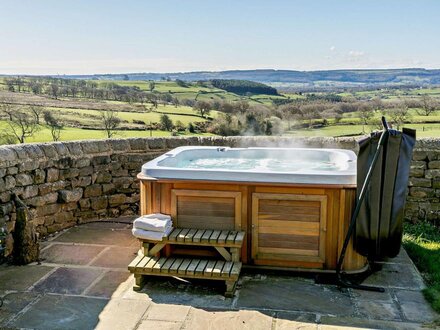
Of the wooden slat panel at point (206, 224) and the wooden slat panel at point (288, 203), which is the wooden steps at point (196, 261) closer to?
the wooden slat panel at point (206, 224)

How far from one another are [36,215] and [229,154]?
228cm

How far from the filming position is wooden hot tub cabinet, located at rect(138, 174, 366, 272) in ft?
12.3

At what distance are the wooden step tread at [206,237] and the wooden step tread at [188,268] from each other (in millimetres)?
156

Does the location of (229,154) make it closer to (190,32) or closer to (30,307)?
(30,307)

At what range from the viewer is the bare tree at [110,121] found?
7.72 m

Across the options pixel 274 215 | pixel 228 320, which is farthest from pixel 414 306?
pixel 228 320

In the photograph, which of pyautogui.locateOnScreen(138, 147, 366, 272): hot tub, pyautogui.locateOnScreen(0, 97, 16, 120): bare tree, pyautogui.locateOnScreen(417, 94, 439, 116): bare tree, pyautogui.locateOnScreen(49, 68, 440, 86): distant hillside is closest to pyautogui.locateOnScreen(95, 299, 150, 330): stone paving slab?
pyautogui.locateOnScreen(138, 147, 366, 272): hot tub

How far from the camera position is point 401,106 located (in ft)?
25.3

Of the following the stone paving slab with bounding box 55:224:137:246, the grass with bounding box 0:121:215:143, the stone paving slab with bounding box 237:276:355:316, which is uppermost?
the grass with bounding box 0:121:215:143

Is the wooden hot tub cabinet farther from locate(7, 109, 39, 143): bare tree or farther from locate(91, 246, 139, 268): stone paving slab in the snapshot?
locate(7, 109, 39, 143): bare tree

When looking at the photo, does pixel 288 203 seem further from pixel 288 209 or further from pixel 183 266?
pixel 183 266

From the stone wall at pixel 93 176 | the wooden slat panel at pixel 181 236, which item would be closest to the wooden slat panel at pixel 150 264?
the wooden slat panel at pixel 181 236

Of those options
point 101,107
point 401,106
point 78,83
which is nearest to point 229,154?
point 401,106

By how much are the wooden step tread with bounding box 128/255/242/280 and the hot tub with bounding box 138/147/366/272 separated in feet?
0.84
